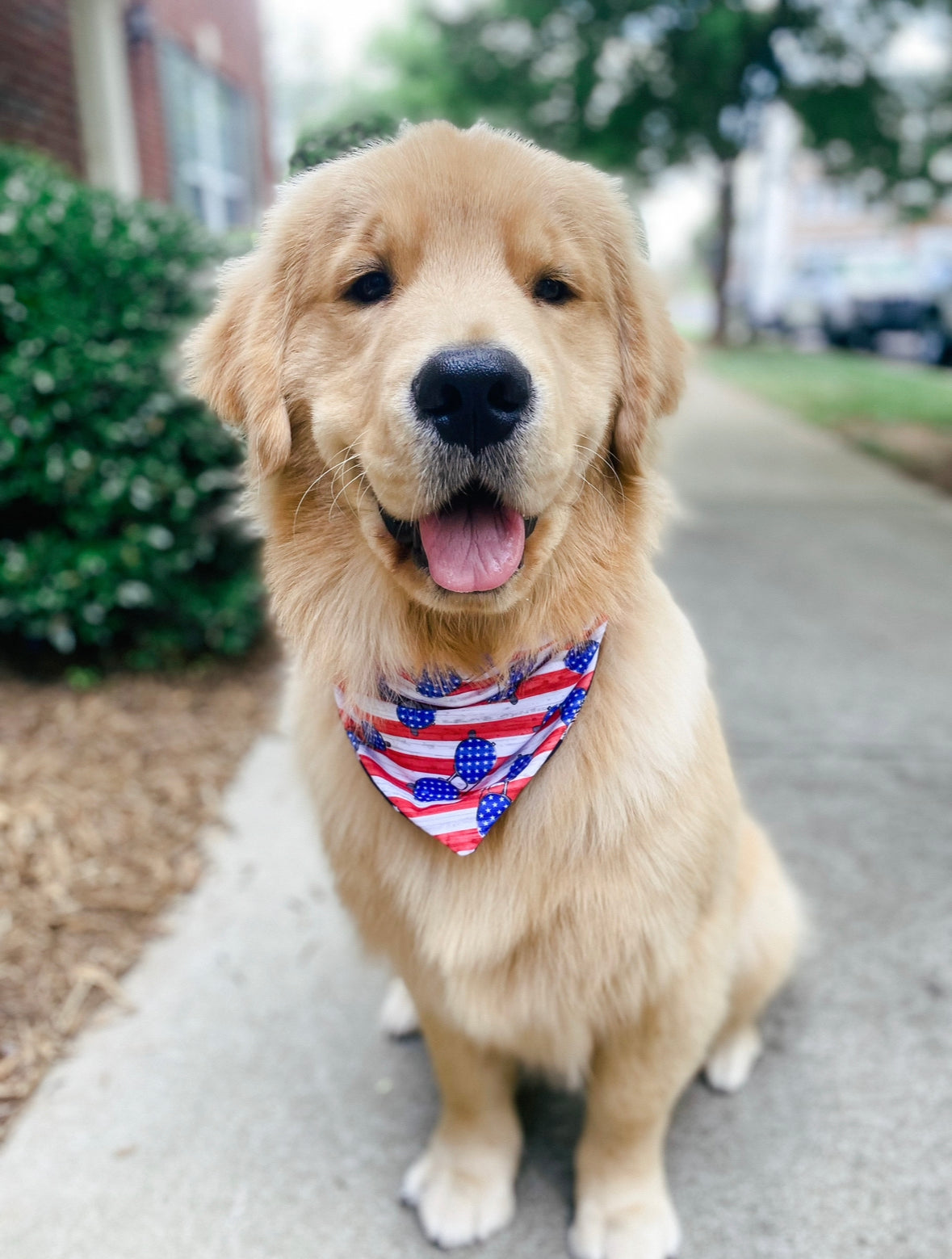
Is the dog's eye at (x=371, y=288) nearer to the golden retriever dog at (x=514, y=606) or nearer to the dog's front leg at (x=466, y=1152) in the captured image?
the golden retriever dog at (x=514, y=606)

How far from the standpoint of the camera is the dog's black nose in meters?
1.45

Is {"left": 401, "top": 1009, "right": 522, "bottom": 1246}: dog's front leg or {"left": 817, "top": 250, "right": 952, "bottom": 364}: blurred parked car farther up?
{"left": 817, "top": 250, "right": 952, "bottom": 364}: blurred parked car

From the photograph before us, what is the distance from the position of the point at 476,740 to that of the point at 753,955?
0.95 metres

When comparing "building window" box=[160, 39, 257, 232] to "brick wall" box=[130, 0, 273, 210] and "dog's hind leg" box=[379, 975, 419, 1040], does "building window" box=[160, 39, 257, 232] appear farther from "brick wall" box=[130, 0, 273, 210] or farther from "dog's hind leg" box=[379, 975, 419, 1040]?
"dog's hind leg" box=[379, 975, 419, 1040]

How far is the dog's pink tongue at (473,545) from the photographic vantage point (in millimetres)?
1581

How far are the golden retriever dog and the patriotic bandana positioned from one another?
3 centimetres

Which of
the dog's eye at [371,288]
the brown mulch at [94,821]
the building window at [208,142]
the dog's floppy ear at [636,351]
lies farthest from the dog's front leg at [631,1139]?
the building window at [208,142]

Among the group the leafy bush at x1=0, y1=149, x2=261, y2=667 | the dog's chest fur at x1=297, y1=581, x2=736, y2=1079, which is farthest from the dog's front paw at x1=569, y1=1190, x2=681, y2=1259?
the leafy bush at x1=0, y1=149, x2=261, y2=667

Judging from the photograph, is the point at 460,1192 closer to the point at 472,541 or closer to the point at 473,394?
the point at 472,541

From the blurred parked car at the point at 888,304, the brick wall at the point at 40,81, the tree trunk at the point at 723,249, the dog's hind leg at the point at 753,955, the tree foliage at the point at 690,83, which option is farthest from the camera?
the tree trunk at the point at 723,249

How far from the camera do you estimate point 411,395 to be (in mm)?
1494

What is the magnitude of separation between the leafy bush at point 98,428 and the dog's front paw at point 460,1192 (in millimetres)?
2630

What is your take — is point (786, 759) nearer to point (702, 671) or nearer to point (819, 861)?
point (819, 861)

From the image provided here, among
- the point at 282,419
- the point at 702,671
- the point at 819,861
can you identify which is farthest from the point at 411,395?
the point at 819,861
